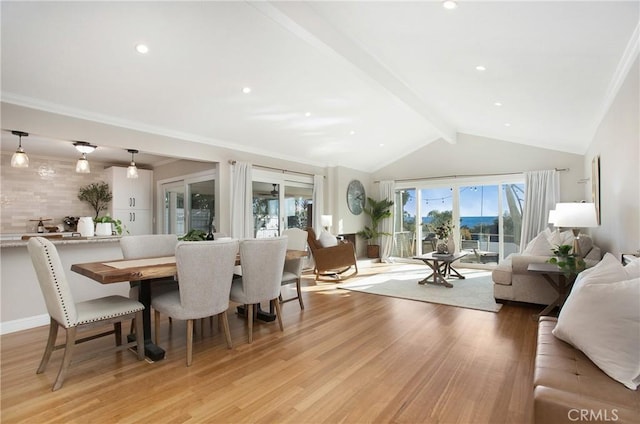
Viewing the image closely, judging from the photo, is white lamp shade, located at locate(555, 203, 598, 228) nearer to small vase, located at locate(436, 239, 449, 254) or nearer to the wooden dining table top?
small vase, located at locate(436, 239, 449, 254)

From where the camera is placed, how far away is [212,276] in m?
2.70

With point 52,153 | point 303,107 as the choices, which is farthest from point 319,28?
point 52,153

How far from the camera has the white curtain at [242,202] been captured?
216 inches

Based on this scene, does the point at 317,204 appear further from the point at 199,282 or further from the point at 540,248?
the point at 199,282

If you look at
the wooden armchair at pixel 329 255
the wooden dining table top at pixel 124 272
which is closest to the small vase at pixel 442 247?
the wooden armchair at pixel 329 255

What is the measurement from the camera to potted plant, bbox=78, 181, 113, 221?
6.40m

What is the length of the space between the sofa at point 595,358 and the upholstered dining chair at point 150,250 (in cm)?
324

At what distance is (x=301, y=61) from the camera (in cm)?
377

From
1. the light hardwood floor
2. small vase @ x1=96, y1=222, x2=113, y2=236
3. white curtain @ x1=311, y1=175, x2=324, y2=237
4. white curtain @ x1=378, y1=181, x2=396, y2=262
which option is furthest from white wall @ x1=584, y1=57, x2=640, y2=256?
small vase @ x1=96, y1=222, x2=113, y2=236

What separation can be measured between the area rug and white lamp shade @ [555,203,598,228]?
4.34ft

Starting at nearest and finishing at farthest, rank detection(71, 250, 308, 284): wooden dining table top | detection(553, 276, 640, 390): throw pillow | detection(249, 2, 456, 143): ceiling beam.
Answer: detection(553, 276, 640, 390): throw pillow
detection(71, 250, 308, 284): wooden dining table top
detection(249, 2, 456, 143): ceiling beam

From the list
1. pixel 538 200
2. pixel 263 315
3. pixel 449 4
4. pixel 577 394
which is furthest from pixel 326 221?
pixel 577 394

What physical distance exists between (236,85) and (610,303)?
4.02m

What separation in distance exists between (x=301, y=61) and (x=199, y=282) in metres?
2.74
